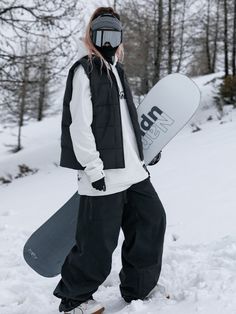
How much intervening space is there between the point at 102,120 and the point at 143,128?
0.60m

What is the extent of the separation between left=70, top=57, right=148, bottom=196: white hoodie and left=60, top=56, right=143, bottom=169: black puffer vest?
39mm

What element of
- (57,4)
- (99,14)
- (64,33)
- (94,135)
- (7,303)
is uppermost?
(57,4)

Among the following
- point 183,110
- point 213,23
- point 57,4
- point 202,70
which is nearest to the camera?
point 183,110

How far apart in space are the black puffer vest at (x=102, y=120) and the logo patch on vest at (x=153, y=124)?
52 cm

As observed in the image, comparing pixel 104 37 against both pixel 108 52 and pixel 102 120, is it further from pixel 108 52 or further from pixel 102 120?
pixel 102 120

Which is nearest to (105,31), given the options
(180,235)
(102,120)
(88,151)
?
(102,120)

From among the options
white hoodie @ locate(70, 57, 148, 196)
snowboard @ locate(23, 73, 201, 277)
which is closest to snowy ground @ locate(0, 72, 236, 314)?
snowboard @ locate(23, 73, 201, 277)

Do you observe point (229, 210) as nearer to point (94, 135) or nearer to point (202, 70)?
point (94, 135)

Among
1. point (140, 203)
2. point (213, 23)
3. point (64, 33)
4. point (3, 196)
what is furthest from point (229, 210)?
point (213, 23)

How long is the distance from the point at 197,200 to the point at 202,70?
107ft

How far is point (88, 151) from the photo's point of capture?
8.07 ft

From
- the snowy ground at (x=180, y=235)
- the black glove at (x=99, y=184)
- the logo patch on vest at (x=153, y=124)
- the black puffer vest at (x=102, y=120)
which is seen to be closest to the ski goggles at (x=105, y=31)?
the black puffer vest at (x=102, y=120)

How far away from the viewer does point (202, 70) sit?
1425 inches

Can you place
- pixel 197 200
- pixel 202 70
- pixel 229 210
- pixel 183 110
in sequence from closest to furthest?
pixel 183 110 < pixel 229 210 < pixel 197 200 < pixel 202 70
